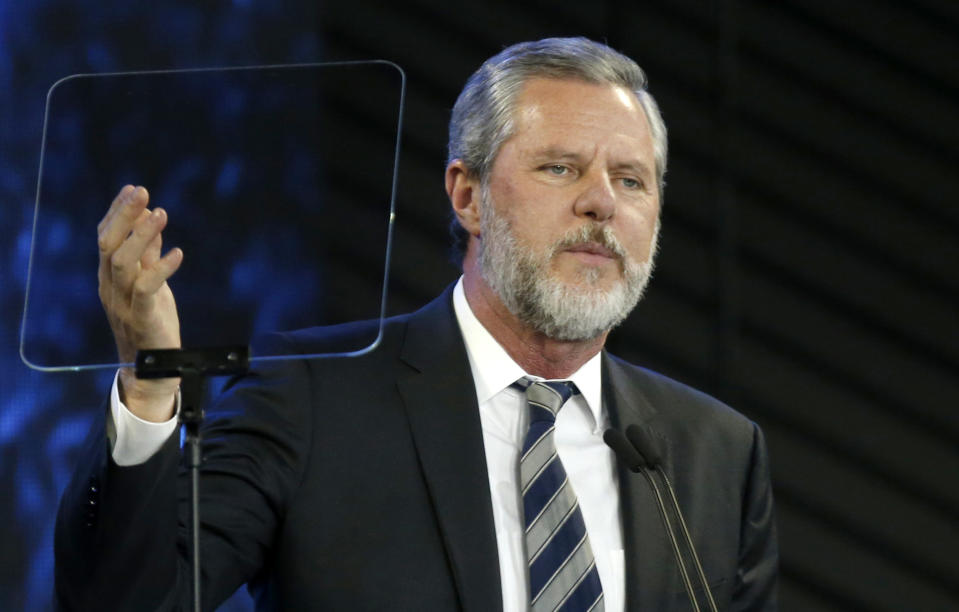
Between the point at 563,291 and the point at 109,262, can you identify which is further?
the point at 563,291

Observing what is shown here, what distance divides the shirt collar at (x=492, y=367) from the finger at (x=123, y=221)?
0.79 metres

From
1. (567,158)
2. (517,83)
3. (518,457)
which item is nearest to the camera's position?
(518,457)

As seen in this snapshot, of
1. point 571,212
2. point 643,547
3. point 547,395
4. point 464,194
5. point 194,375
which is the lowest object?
point 643,547

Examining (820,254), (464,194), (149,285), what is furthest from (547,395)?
(820,254)

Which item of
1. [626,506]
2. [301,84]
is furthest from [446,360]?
[301,84]

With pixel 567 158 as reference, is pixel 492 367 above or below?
below

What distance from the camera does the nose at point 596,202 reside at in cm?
200

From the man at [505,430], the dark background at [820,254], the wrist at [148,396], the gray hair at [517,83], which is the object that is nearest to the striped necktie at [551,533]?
the man at [505,430]

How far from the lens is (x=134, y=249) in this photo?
130 cm

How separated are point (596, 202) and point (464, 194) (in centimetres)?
32

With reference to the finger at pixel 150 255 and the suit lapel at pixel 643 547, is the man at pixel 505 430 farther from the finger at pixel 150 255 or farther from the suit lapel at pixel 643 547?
the finger at pixel 150 255

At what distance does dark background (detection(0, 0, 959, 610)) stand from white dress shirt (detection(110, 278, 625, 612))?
959mm

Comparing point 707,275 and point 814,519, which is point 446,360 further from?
point 814,519

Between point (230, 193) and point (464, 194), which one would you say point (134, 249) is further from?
point (464, 194)
